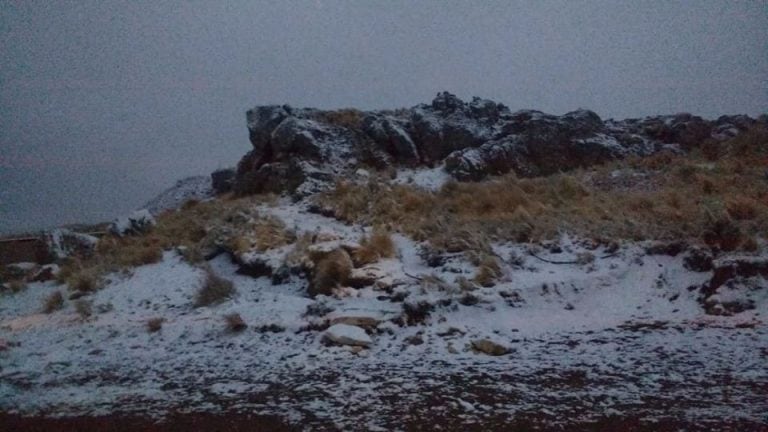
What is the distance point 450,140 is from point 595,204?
8.55 metres

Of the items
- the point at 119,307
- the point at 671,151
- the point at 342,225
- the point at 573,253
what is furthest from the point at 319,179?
the point at 671,151

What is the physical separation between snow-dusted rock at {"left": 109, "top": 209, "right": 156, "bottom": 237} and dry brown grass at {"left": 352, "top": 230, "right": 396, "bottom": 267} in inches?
325

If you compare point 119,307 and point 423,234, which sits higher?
point 423,234

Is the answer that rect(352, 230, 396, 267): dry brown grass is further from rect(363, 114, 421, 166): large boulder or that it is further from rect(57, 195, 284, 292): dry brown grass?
rect(363, 114, 421, 166): large boulder

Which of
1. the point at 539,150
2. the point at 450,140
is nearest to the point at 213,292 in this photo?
the point at 450,140

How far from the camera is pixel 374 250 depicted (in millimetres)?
8875

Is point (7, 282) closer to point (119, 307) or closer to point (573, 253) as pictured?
point (119, 307)

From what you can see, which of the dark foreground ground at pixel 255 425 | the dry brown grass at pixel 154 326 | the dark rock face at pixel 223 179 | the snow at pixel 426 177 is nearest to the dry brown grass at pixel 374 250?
the dry brown grass at pixel 154 326

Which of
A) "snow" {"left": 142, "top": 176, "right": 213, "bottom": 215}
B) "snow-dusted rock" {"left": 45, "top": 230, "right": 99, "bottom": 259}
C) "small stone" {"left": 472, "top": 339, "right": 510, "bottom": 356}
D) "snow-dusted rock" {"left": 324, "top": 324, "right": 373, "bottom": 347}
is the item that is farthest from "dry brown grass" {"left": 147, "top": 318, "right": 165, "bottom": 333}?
"snow" {"left": 142, "top": 176, "right": 213, "bottom": 215}

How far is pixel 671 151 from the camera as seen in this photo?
15812 millimetres

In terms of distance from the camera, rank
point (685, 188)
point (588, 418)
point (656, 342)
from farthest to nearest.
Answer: point (685, 188) → point (656, 342) → point (588, 418)

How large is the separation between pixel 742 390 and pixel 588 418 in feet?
4.99

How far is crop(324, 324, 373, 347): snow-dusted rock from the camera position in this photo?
6.19m

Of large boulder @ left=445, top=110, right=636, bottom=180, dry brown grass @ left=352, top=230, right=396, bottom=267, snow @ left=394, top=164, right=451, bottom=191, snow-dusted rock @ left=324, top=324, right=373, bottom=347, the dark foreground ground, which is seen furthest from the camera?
large boulder @ left=445, top=110, right=636, bottom=180
